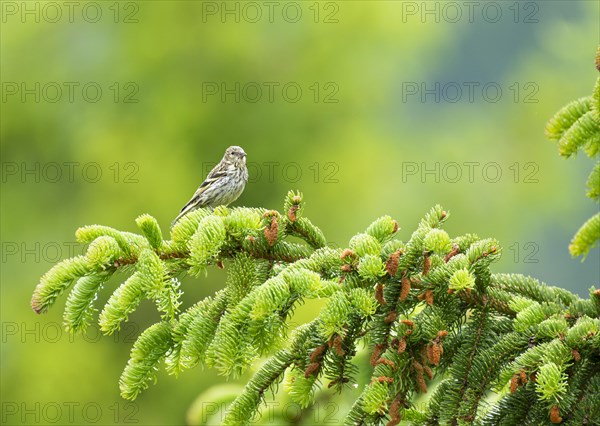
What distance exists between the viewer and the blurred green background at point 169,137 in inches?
608

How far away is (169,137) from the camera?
17266 mm

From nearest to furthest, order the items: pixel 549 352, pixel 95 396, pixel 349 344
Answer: pixel 549 352, pixel 349 344, pixel 95 396

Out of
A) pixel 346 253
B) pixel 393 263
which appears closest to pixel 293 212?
pixel 346 253

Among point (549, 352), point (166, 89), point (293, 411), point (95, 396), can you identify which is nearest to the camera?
point (549, 352)

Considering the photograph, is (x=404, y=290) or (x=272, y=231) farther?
(x=272, y=231)

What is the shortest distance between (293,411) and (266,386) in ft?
3.11

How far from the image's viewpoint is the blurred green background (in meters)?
15.4

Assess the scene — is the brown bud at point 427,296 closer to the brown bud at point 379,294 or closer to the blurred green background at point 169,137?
the brown bud at point 379,294

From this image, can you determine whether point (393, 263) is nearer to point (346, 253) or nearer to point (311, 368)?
point (346, 253)

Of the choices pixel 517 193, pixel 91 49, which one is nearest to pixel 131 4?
pixel 91 49

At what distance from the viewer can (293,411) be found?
3.47 metres

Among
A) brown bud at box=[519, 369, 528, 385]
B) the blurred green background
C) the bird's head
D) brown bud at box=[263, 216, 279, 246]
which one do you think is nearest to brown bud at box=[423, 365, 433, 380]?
brown bud at box=[519, 369, 528, 385]

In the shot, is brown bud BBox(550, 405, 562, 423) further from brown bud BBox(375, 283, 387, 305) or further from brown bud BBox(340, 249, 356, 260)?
brown bud BBox(340, 249, 356, 260)

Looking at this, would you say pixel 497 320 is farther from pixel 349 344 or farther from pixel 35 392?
pixel 35 392
